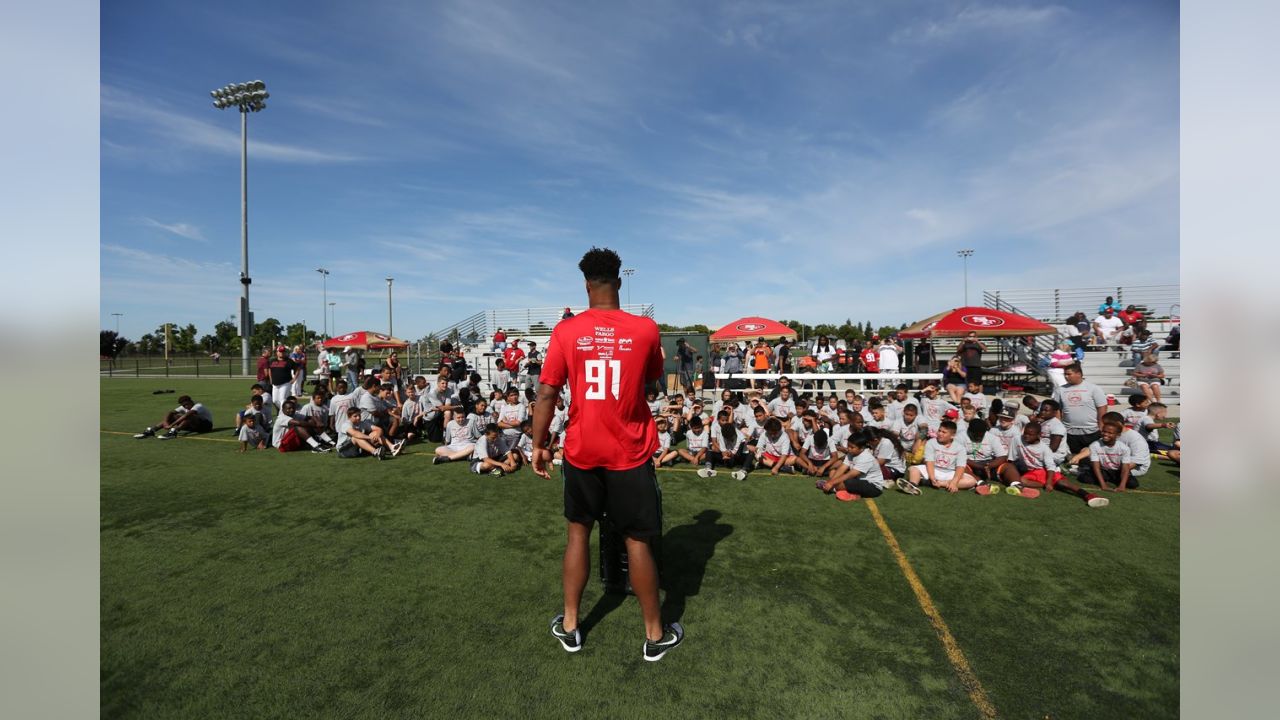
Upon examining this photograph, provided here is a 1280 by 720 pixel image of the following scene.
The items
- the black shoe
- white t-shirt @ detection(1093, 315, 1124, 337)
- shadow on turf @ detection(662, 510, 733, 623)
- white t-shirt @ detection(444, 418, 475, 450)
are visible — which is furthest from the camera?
white t-shirt @ detection(1093, 315, 1124, 337)

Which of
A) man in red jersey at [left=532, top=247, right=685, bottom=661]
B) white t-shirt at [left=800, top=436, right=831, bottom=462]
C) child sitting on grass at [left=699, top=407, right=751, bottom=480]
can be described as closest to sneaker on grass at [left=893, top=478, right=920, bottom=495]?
white t-shirt at [left=800, top=436, right=831, bottom=462]

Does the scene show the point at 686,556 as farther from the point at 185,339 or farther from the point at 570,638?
the point at 185,339

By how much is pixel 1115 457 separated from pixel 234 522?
1058cm

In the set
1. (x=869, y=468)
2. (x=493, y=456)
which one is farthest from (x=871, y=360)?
(x=493, y=456)

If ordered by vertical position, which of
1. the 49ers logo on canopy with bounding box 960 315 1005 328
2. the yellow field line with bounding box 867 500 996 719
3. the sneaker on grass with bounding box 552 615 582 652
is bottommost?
the yellow field line with bounding box 867 500 996 719

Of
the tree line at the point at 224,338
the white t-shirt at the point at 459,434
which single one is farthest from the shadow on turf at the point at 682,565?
the tree line at the point at 224,338

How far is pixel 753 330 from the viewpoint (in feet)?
52.7

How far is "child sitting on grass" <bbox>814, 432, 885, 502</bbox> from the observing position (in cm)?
680

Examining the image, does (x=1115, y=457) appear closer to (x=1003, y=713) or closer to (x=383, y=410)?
(x=1003, y=713)

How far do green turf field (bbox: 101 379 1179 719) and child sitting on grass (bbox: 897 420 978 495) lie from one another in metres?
0.37

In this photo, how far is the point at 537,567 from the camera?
4.75 metres

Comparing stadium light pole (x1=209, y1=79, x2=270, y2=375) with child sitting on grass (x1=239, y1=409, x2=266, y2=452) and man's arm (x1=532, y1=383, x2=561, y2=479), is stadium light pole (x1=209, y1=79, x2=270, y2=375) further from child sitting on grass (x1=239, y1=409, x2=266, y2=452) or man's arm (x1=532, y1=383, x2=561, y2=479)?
man's arm (x1=532, y1=383, x2=561, y2=479)

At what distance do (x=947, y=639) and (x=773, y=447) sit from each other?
480 centimetres
